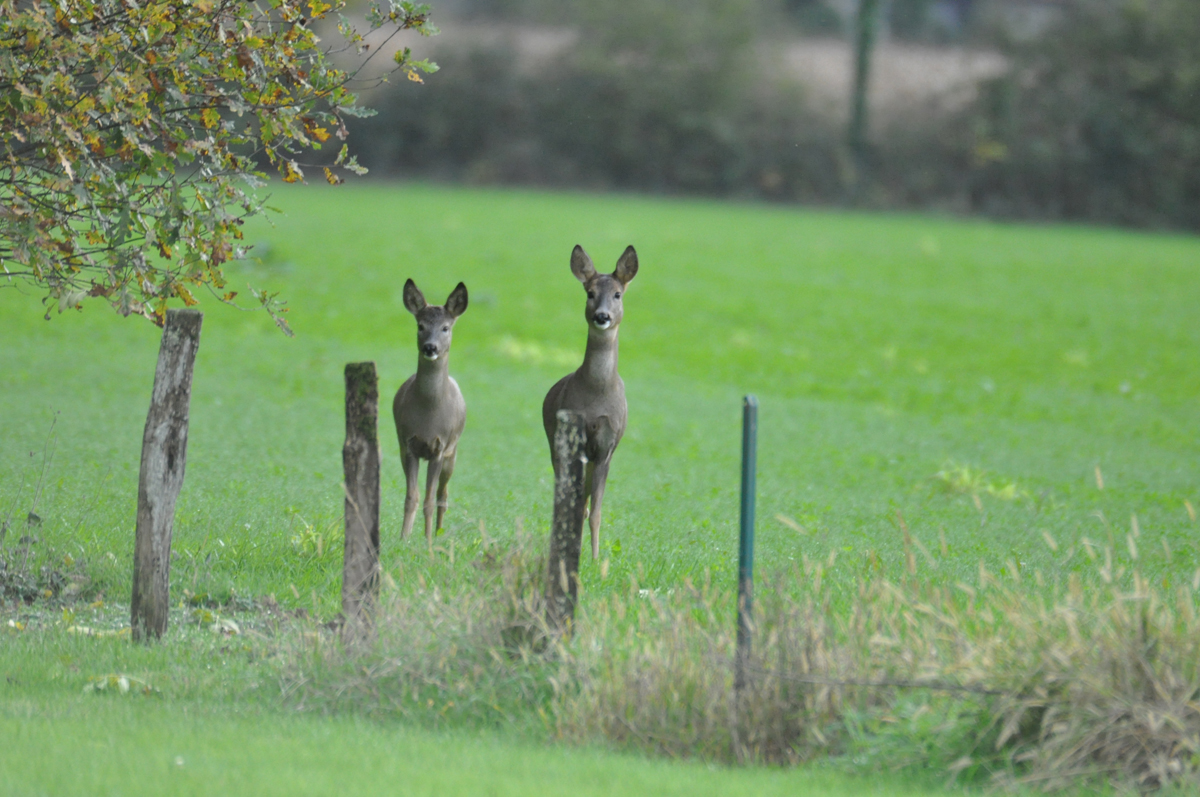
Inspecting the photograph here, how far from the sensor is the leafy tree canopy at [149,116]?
246 inches

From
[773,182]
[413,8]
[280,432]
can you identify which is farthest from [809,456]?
[773,182]

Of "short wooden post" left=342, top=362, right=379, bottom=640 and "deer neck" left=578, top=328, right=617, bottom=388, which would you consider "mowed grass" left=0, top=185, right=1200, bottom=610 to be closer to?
"short wooden post" left=342, top=362, right=379, bottom=640

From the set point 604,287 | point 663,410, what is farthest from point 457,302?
point 663,410

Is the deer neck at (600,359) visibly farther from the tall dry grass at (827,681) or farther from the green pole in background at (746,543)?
the green pole in background at (746,543)

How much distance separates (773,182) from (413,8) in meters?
37.6

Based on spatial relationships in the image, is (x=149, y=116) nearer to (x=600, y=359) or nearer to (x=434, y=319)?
(x=434, y=319)

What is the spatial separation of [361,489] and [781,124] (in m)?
40.0

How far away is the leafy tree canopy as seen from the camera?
6.24 meters

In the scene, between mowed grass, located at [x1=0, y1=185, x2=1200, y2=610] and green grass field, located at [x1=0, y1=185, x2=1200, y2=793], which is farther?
mowed grass, located at [x1=0, y1=185, x2=1200, y2=610]

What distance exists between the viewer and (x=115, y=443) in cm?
1100

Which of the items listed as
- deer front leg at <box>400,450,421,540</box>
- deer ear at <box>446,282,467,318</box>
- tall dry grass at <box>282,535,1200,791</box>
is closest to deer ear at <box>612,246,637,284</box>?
deer ear at <box>446,282,467,318</box>

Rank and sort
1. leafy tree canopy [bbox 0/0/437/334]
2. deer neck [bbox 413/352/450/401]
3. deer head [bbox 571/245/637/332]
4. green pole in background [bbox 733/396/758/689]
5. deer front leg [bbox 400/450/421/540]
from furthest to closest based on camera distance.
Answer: deer front leg [bbox 400/450/421/540], deer neck [bbox 413/352/450/401], deer head [bbox 571/245/637/332], leafy tree canopy [bbox 0/0/437/334], green pole in background [bbox 733/396/758/689]

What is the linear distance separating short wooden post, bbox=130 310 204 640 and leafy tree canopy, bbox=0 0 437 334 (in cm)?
57

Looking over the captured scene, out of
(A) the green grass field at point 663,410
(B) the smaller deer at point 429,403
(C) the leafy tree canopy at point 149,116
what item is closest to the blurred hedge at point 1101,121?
(A) the green grass field at point 663,410
